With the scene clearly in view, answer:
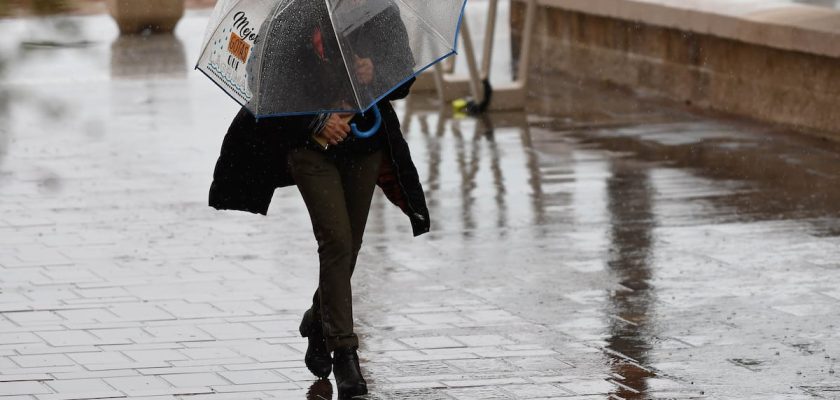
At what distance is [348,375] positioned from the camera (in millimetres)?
5699

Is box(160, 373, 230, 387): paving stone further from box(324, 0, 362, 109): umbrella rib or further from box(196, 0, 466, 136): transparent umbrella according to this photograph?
box(324, 0, 362, 109): umbrella rib

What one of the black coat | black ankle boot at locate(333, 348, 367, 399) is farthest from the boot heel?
the black coat

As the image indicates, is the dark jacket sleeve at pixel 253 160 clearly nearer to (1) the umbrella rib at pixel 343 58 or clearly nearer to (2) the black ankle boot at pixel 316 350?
(1) the umbrella rib at pixel 343 58

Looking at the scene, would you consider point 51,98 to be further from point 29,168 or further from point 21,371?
point 29,168

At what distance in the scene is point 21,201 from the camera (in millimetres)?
10016

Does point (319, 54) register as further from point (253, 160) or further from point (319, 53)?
point (253, 160)

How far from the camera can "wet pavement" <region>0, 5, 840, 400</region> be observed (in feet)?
19.5

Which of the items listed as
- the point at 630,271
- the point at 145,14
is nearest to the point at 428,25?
the point at 630,271

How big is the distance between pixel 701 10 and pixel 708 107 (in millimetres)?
799

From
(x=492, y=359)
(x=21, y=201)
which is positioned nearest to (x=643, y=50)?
(x=21, y=201)

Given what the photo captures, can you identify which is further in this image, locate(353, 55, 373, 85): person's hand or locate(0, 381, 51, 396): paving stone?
locate(0, 381, 51, 396): paving stone

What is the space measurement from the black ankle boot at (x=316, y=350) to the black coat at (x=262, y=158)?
0.51 m

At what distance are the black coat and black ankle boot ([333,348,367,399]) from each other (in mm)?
569

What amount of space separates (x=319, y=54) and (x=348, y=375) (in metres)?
1.10
